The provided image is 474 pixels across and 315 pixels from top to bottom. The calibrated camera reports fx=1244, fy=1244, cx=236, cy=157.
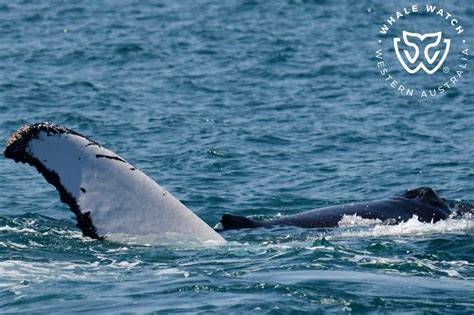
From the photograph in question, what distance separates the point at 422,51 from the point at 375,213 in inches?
920

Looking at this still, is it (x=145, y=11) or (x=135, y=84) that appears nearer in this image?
(x=135, y=84)

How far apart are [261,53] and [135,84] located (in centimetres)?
590

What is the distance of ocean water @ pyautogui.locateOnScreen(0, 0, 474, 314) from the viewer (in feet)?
42.5

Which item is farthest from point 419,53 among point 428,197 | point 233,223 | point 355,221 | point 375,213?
point 233,223

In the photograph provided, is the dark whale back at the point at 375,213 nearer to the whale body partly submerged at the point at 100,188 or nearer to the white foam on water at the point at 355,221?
the white foam on water at the point at 355,221

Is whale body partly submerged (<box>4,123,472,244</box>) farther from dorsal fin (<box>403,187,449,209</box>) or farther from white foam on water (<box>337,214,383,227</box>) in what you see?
dorsal fin (<box>403,187,449,209</box>)

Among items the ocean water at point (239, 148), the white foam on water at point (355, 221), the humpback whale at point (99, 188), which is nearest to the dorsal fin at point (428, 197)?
the ocean water at point (239, 148)

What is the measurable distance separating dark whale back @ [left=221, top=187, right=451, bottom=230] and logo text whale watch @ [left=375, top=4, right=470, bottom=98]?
46.8 ft

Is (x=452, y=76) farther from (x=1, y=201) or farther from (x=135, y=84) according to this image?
(x=1, y=201)

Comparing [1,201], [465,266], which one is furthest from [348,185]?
[465,266]

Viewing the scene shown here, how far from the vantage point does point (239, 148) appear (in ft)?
83.8

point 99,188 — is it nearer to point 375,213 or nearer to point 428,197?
point 375,213

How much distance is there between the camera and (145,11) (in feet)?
151

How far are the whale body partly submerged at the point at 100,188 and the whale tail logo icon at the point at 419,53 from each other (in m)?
21.2
